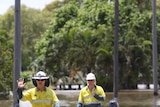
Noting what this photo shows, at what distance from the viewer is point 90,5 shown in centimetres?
4656

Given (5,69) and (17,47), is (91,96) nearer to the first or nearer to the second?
(17,47)

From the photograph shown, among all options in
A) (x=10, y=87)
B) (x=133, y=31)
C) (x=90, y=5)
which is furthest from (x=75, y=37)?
(x=10, y=87)

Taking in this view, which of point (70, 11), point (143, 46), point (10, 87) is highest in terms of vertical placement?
point (70, 11)

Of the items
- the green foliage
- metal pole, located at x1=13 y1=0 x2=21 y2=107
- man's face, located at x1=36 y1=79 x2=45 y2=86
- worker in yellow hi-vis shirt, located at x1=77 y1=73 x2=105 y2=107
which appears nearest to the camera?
man's face, located at x1=36 y1=79 x2=45 y2=86

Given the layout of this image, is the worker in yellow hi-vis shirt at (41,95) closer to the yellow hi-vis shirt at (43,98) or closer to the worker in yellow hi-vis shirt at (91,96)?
the yellow hi-vis shirt at (43,98)

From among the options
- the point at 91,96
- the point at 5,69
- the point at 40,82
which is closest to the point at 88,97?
the point at 91,96

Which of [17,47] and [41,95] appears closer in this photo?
[41,95]

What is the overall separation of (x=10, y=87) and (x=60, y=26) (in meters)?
19.9

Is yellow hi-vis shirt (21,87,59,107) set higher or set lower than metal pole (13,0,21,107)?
lower

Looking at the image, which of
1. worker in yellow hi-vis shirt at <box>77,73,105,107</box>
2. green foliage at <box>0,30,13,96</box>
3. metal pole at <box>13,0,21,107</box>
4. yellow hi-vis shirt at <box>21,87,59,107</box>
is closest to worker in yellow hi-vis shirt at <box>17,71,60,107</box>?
yellow hi-vis shirt at <box>21,87,59,107</box>

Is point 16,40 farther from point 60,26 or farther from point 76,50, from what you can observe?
point 60,26

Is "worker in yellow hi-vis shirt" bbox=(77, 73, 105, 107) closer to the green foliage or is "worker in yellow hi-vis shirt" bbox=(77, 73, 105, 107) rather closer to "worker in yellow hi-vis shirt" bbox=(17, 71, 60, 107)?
"worker in yellow hi-vis shirt" bbox=(17, 71, 60, 107)

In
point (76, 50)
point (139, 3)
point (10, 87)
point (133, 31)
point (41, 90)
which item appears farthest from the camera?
point (139, 3)

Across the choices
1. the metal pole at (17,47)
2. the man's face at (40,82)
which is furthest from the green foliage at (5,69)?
the man's face at (40,82)
